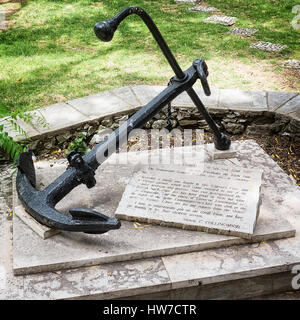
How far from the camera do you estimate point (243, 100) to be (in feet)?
12.3

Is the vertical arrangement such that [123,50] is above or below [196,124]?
above

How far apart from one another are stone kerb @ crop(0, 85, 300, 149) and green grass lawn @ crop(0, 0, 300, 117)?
0.52 metres

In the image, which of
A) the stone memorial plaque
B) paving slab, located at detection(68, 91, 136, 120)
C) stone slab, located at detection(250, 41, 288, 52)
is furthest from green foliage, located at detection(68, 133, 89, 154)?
stone slab, located at detection(250, 41, 288, 52)

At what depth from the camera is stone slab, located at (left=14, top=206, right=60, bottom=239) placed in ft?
7.18

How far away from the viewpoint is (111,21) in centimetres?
189

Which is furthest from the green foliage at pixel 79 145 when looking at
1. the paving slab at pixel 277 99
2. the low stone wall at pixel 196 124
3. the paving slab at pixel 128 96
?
the paving slab at pixel 277 99

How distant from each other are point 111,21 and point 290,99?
2368 millimetres

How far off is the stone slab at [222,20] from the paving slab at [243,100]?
284cm

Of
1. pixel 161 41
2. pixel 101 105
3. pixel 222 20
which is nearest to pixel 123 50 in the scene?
pixel 222 20

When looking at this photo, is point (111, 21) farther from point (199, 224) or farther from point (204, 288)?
point (204, 288)

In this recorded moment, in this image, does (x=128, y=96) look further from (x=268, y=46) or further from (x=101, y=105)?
(x=268, y=46)

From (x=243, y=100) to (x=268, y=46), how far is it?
2087 mm

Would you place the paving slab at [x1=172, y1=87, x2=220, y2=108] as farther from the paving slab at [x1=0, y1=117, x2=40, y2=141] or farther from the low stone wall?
the paving slab at [x1=0, y1=117, x2=40, y2=141]
